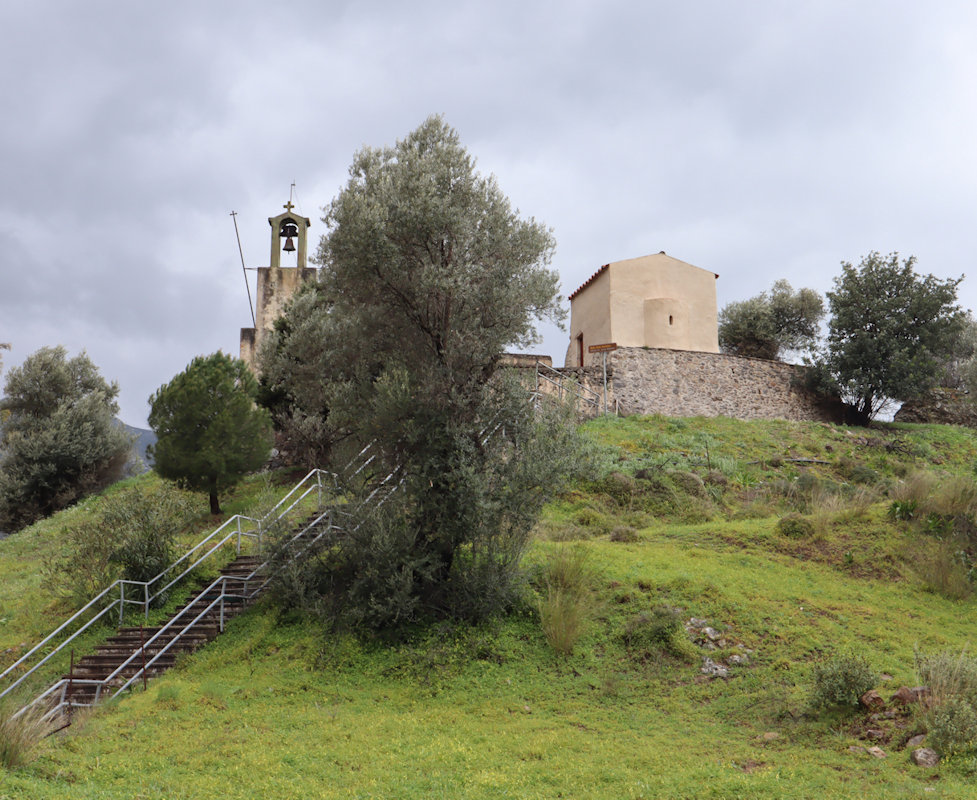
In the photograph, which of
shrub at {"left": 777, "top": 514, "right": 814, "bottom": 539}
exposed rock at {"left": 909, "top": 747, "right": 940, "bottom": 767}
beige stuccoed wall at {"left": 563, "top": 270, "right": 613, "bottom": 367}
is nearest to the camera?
exposed rock at {"left": 909, "top": 747, "right": 940, "bottom": 767}

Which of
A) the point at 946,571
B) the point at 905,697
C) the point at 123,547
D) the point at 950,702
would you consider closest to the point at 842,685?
the point at 905,697

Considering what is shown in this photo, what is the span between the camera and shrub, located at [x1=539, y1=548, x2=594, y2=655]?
10.1 meters

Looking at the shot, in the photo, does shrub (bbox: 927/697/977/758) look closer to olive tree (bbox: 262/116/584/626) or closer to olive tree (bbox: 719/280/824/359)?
olive tree (bbox: 262/116/584/626)

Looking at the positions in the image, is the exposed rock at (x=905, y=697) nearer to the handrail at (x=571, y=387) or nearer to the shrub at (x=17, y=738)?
the shrub at (x=17, y=738)

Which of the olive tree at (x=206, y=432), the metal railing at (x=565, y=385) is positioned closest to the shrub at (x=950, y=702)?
the olive tree at (x=206, y=432)

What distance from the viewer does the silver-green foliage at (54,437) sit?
25469mm

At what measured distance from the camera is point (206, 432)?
715 inches

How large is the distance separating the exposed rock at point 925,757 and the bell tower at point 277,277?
2734cm

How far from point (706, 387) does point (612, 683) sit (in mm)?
17847

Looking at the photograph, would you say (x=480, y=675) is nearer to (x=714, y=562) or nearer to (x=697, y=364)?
(x=714, y=562)

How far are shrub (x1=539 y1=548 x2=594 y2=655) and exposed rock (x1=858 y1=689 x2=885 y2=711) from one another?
11.3ft

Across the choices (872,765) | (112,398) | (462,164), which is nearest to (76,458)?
(112,398)

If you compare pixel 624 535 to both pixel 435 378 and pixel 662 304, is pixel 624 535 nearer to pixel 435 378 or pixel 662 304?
pixel 435 378

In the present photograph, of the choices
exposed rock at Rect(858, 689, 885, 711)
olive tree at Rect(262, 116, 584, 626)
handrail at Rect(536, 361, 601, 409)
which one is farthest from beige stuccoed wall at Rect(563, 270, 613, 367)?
exposed rock at Rect(858, 689, 885, 711)
